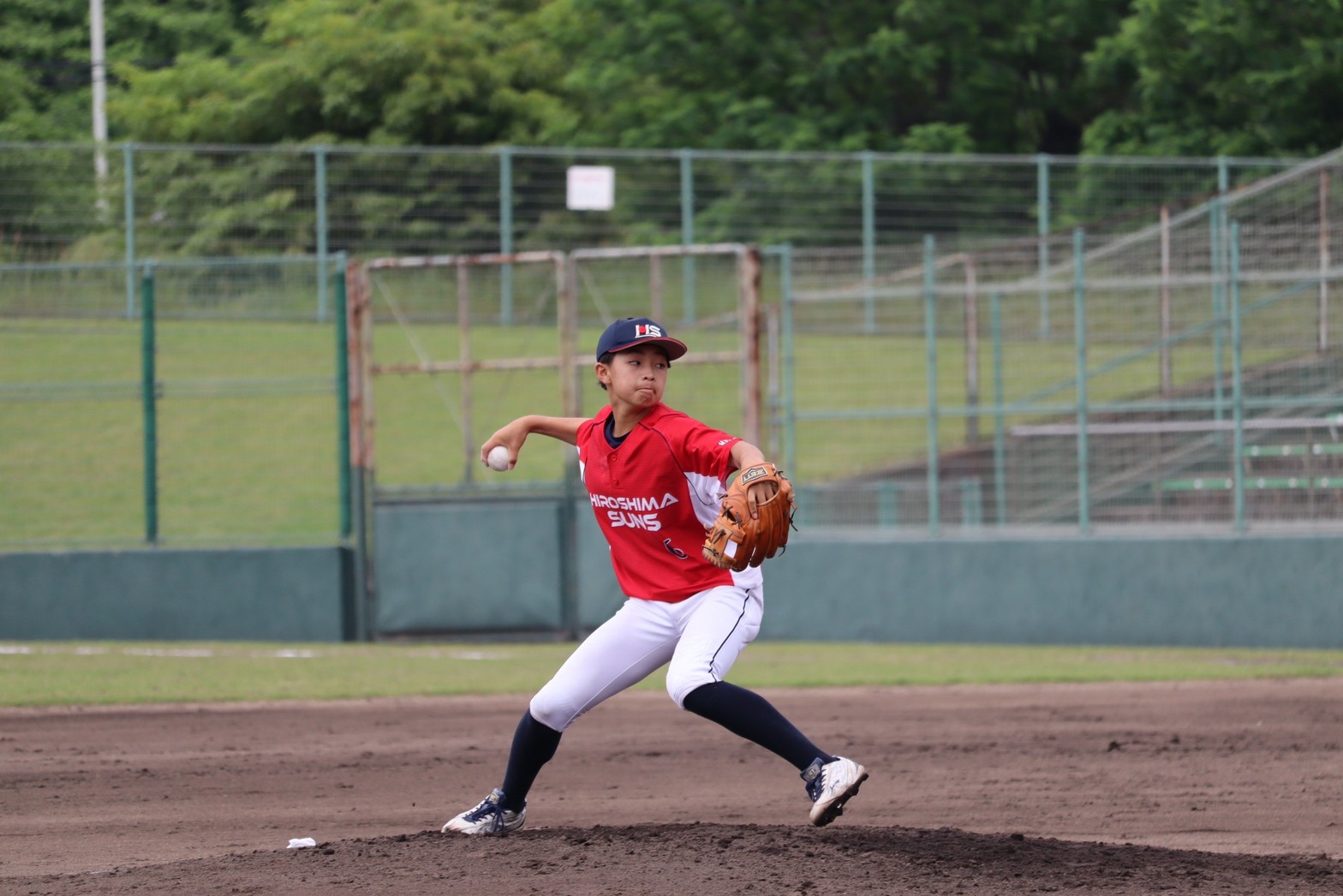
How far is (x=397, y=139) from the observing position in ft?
95.6

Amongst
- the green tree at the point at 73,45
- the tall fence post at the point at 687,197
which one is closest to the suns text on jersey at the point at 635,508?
the tall fence post at the point at 687,197

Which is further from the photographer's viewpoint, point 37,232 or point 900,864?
point 37,232

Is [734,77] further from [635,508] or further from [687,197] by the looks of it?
[635,508]

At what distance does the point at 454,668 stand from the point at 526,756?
6.90 meters

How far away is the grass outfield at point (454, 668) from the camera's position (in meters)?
10.6

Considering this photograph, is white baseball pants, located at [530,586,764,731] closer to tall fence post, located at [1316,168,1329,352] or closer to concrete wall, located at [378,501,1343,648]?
concrete wall, located at [378,501,1343,648]

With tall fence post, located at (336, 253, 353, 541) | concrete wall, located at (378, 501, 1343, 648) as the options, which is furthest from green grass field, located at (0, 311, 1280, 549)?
concrete wall, located at (378, 501, 1343, 648)

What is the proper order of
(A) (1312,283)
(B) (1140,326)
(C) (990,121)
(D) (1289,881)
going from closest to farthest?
(D) (1289,881)
(A) (1312,283)
(B) (1140,326)
(C) (990,121)

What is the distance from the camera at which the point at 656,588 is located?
17.9 feet

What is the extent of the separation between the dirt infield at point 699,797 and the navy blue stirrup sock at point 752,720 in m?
0.29

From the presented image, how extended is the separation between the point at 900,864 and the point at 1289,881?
120cm

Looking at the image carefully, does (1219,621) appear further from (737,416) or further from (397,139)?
(397,139)

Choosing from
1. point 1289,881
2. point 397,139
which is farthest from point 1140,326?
point 397,139

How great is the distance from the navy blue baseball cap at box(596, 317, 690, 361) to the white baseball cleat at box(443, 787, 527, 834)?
5.38 feet
